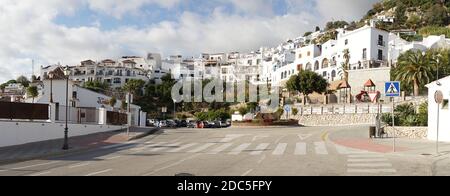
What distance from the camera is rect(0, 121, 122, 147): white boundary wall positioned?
3020cm

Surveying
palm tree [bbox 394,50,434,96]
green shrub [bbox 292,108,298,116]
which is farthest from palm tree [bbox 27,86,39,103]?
palm tree [bbox 394,50,434,96]

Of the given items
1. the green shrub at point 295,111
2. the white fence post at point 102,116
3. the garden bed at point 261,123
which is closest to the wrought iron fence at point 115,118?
the white fence post at point 102,116

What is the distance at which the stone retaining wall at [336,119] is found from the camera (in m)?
63.0

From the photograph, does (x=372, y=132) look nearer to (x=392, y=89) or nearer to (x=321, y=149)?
(x=321, y=149)

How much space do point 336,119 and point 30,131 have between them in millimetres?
43780

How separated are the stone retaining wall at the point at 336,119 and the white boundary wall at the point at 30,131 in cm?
3594

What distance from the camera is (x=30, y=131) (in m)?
33.3

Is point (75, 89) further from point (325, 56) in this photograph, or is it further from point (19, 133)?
point (325, 56)

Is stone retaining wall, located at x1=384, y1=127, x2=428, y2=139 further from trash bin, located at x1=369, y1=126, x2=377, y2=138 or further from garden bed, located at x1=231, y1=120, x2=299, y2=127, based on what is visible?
garden bed, located at x1=231, y1=120, x2=299, y2=127

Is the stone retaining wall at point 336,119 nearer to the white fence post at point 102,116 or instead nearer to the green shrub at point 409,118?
the green shrub at point 409,118
